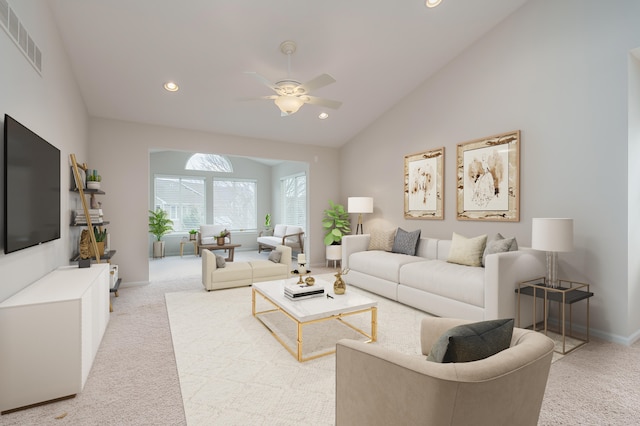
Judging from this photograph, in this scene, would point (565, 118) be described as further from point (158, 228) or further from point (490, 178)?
point (158, 228)

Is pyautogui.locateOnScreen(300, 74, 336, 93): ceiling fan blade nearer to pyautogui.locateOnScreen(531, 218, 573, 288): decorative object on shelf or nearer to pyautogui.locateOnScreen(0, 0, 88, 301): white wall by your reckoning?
pyautogui.locateOnScreen(0, 0, 88, 301): white wall

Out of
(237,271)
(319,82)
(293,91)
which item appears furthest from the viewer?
(237,271)

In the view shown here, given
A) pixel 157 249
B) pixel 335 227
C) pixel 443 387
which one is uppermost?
pixel 335 227

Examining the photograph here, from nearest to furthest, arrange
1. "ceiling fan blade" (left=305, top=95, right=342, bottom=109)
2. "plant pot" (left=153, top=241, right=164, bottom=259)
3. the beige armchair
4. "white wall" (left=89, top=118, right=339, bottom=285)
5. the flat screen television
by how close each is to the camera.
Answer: the beige armchair < the flat screen television < "ceiling fan blade" (left=305, top=95, right=342, bottom=109) < "white wall" (left=89, top=118, right=339, bottom=285) < "plant pot" (left=153, top=241, right=164, bottom=259)

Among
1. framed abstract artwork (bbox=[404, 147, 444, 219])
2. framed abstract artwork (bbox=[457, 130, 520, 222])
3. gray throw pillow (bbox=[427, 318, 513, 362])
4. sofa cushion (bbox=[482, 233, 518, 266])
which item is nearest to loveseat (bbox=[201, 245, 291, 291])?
framed abstract artwork (bbox=[404, 147, 444, 219])

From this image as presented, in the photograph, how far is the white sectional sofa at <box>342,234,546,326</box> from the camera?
307cm

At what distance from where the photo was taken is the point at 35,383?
207cm

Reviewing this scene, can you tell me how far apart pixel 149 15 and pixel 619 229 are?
5135 millimetres

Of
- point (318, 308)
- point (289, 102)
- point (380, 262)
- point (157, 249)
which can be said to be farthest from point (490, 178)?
point (157, 249)

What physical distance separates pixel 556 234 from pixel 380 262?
7.08ft

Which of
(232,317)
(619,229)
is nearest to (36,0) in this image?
(232,317)

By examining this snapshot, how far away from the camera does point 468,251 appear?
393cm

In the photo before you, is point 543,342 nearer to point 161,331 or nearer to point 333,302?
point 333,302

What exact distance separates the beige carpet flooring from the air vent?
8.29 ft
